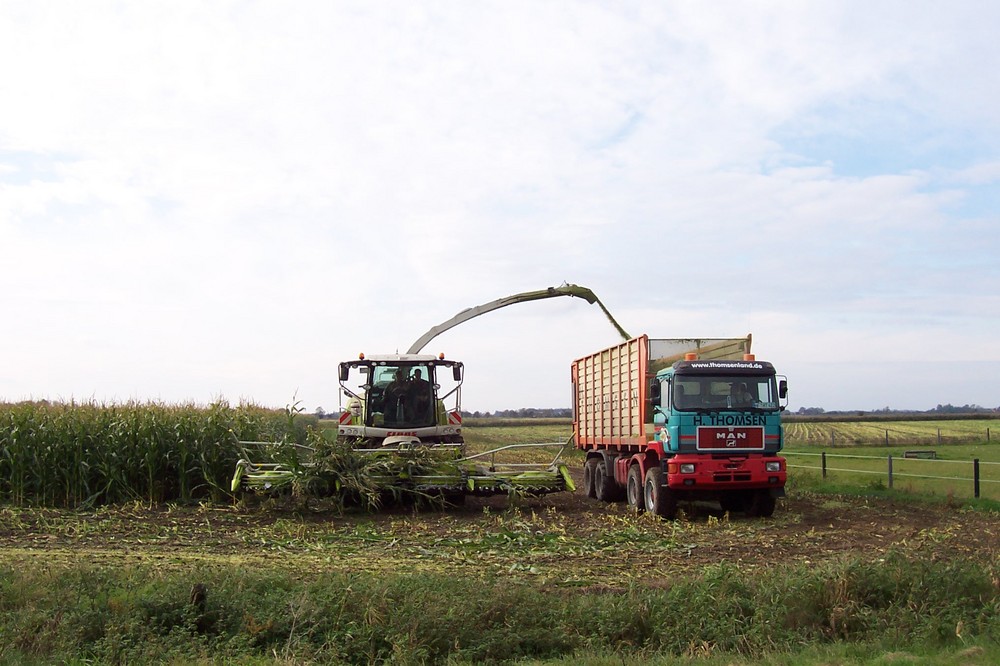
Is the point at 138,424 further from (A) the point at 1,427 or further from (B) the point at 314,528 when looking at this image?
(B) the point at 314,528

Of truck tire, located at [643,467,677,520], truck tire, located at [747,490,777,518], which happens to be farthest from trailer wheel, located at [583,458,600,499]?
truck tire, located at [747,490,777,518]

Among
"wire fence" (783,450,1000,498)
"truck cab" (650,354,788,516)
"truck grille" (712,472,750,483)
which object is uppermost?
"truck cab" (650,354,788,516)

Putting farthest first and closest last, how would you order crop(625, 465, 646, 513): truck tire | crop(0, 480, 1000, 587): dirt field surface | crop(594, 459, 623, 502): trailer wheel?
crop(594, 459, 623, 502): trailer wheel, crop(625, 465, 646, 513): truck tire, crop(0, 480, 1000, 587): dirt field surface

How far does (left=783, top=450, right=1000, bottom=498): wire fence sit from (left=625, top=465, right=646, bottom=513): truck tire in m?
6.72

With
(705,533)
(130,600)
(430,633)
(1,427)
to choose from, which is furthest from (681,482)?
(1,427)

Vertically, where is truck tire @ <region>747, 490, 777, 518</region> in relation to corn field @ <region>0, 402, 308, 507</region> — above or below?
below

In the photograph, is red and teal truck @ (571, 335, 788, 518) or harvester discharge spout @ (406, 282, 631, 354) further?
harvester discharge spout @ (406, 282, 631, 354)

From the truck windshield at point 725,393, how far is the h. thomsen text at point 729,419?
12 centimetres

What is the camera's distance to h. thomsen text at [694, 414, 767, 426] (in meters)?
15.8

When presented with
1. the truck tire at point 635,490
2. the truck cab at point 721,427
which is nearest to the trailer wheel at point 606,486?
the truck tire at point 635,490

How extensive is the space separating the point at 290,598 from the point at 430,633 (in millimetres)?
1448

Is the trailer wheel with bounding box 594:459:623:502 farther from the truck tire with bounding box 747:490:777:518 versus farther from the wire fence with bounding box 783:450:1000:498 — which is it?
the wire fence with bounding box 783:450:1000:498

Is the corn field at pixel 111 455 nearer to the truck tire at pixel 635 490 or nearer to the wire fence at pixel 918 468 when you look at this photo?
the truck tire at pixel 635 490

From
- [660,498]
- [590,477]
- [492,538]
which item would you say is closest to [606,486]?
[590,477]
